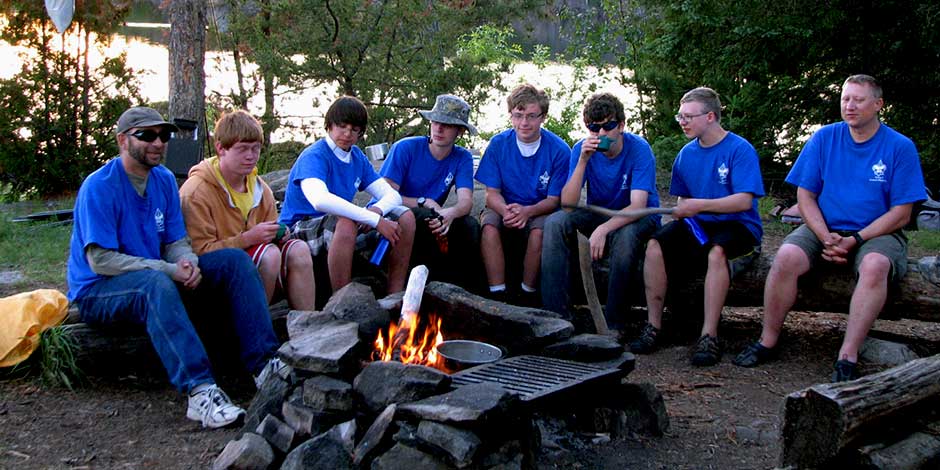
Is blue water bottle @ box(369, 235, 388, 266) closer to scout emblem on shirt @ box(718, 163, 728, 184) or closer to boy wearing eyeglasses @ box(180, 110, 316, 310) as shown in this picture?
boy wearing eyeglasses @ box(180, 110, 316, 310)

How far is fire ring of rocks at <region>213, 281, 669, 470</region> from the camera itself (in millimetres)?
2963

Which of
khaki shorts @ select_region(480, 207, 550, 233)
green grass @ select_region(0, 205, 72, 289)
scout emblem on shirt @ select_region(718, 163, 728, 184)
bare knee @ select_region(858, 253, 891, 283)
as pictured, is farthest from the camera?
green grass @ select_region(0, 205, 72, 289)

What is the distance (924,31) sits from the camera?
23.4ft

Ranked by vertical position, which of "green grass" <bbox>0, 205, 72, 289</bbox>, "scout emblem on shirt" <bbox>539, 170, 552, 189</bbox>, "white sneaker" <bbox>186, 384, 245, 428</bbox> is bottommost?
"green grass" <bbox>0, 205, 72, 289</bbox>

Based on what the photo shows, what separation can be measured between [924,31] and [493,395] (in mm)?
5930

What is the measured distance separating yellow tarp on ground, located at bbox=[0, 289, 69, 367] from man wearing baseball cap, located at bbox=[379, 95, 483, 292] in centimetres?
201

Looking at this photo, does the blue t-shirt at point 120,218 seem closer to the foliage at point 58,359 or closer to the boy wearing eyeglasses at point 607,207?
the foliage at point 58,359

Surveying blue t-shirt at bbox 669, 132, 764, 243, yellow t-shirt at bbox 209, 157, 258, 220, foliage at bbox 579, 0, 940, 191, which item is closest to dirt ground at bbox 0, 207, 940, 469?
blue t-shirt at bbox 669, 132, 764, 243

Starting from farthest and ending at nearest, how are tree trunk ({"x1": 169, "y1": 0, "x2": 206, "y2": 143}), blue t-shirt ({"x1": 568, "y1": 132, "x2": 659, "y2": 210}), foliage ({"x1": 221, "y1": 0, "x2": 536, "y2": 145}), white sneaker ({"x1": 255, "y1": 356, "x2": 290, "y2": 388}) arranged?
foliage ({"x1": 221, "y1": 0, "x2": 536, "y2": 145}) → tree trunk ({"x1": 169, "y1": 0, "x2": 206, "y2": 143}) → blue t-shirt ({"x1": 568, "y1": 132, "x2": 659, "y2": 210}) → white sneaker ({"x1": 255, "y1": 356, "x2": 290, "y2": 388})

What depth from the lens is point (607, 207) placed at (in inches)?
212

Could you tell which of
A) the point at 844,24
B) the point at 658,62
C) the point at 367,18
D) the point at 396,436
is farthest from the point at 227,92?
the point at 396,436

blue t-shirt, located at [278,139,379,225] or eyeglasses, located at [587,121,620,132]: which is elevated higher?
eyeglasses, located at [587,121,620,132]

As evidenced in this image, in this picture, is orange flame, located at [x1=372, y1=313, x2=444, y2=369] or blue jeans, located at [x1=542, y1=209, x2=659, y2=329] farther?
blue jeans, located at [x1=542, y1=209, x2=659, y2=329]

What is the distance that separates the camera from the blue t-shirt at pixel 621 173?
523 centimetres
